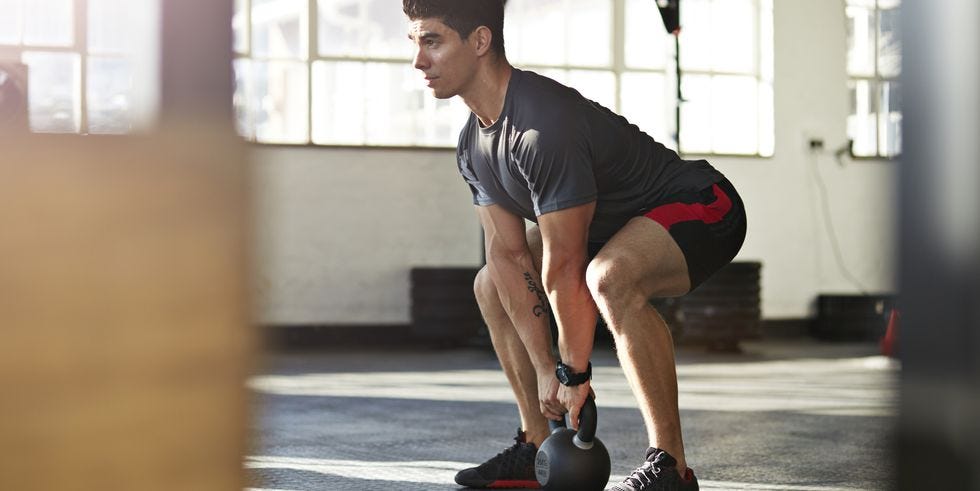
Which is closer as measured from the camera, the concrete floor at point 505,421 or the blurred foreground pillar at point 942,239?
the blurred foreground pillar at point 942,239

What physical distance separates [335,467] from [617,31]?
622 centimetres

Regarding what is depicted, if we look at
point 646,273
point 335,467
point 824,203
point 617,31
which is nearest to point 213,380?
point 646,273

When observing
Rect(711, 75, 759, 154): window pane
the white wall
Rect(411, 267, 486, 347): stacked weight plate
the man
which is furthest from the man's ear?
Rect(711, 75, 759, 154): window pane

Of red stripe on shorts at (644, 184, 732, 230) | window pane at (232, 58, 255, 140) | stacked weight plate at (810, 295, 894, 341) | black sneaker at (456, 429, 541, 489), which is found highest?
window pane at (232, 58, 255, 140)

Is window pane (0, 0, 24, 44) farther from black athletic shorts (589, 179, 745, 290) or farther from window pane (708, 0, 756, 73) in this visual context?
window pane (708, 0, 756, 73)

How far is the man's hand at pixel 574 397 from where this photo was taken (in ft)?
7.68

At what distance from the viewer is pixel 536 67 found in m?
8.45

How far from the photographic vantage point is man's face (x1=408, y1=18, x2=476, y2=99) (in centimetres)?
239

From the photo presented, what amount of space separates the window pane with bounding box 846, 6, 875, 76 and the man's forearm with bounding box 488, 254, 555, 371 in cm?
724

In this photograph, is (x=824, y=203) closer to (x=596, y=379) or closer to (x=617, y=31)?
(x=617, y=31)

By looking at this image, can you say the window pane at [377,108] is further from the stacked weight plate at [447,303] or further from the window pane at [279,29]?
the stacked weight plate at [447,303]

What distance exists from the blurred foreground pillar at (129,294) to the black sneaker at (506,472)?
6.74 ft

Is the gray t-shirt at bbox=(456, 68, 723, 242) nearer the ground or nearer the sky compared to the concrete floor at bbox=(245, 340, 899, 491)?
nearer the sky

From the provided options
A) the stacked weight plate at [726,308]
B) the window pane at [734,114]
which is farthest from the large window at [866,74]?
the stacked weight plate at [726,308]
